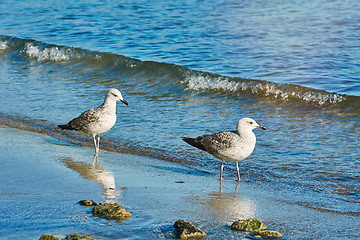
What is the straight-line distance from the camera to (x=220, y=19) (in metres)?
18.7

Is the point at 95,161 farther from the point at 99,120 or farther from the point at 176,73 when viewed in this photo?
the point at 176,73

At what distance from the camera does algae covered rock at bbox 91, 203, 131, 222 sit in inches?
183

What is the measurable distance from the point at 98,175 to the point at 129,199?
109cm

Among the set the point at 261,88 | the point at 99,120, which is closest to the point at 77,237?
the point at 99,120

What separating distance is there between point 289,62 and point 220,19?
5995 mm

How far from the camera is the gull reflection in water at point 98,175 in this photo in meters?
5.51

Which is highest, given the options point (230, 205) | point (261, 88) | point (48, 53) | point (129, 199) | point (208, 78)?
point (48, 53)

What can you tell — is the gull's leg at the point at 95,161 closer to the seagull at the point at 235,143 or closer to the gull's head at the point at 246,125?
the seagull at the point at 235,143

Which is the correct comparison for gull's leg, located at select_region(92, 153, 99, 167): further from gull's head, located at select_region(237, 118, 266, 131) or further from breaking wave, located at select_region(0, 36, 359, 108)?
breaking wave, located at select_region(0, 36, 359, 108)

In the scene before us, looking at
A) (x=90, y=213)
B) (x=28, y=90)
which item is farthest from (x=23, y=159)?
(x=28, y=90)

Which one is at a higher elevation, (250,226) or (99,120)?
(99,120)

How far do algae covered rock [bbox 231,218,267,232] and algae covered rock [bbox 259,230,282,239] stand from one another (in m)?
0.07

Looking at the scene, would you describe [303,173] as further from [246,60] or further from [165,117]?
[246,60]

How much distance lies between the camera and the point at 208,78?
12.2 metres
